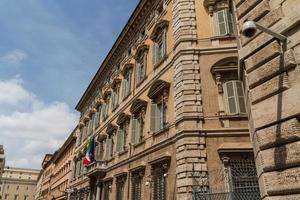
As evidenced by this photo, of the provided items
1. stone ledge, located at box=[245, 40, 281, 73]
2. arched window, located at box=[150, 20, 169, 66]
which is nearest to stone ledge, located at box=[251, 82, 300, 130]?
stone ledge, located at box=[245, 40, 281, 73]

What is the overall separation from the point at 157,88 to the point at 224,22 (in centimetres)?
451

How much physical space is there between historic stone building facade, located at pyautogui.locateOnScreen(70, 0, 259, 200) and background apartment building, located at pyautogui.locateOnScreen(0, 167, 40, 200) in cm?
9128

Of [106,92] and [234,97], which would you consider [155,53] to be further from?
[106,92]

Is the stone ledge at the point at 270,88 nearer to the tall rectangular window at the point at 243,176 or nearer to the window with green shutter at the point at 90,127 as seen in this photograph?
the tall rectangular window at the point at 243,176

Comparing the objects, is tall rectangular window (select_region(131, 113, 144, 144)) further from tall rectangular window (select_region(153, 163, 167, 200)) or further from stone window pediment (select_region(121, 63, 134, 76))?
stone window pediment (select_region(121, 63, 134, 76))

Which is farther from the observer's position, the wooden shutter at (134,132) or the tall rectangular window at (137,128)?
the wooden shutter at (134,132)

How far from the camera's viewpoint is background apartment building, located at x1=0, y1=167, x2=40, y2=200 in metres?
97.2

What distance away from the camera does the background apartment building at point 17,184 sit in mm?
97188

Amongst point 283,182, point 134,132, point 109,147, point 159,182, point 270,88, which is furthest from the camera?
point 109,147

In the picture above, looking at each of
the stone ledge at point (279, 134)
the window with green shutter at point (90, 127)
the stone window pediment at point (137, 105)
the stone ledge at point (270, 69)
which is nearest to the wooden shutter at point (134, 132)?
the stone window pediment at point (137, 105)

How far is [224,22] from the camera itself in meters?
13.4

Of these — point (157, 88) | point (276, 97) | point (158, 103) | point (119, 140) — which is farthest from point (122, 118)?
point (276, 97)

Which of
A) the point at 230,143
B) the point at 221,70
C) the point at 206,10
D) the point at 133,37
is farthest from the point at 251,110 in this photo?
the point at 133,37

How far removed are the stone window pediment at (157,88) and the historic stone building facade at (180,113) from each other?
1.3 inches
